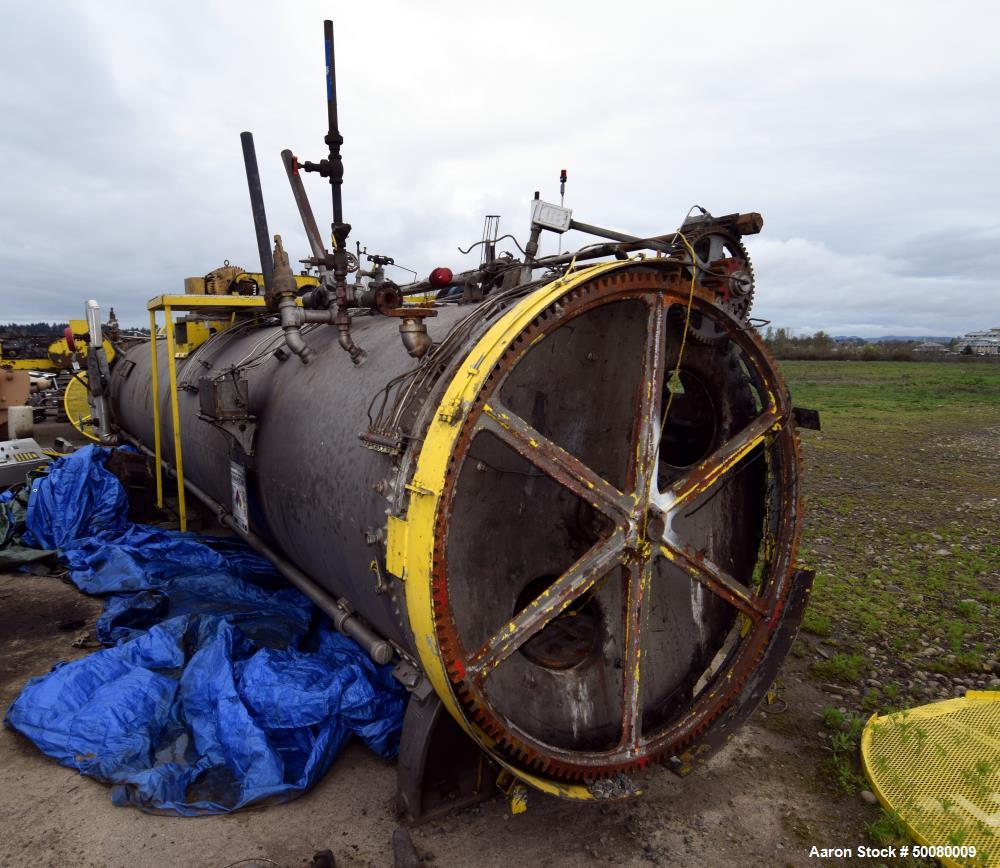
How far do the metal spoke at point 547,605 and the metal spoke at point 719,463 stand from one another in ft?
1.14

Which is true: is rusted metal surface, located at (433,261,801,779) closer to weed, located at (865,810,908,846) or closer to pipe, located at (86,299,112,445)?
weed, located at (865,810,908,846)

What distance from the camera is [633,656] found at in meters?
3.15

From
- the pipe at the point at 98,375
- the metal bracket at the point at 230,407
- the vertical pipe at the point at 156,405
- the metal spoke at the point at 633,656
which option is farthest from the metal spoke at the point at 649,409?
the pipe at the point at 98,375

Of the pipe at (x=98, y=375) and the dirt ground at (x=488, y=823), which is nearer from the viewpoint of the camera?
the dirt ground at (x=488, y=823)

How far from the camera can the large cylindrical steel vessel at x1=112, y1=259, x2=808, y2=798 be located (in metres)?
2.72

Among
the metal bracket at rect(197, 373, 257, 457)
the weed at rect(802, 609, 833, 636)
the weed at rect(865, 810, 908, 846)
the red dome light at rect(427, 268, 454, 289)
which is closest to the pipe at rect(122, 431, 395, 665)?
the metal bracket at rect(197, 373, 257, 457)

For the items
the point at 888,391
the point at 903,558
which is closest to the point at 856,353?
the point at 888,391

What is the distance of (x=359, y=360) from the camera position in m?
3.57

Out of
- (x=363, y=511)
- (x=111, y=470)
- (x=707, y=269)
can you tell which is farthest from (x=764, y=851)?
(x=111, y=470)

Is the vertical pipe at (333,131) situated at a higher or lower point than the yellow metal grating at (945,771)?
higher

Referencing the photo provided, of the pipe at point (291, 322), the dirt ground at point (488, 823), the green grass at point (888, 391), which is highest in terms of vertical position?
the pipe at point (291, 322)

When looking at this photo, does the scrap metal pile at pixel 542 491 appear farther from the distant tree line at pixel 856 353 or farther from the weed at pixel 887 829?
the distant tree line at pixel 856 353

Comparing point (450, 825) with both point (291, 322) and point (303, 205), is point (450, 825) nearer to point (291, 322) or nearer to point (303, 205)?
point (291, 322)

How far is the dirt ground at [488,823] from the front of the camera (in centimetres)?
311
